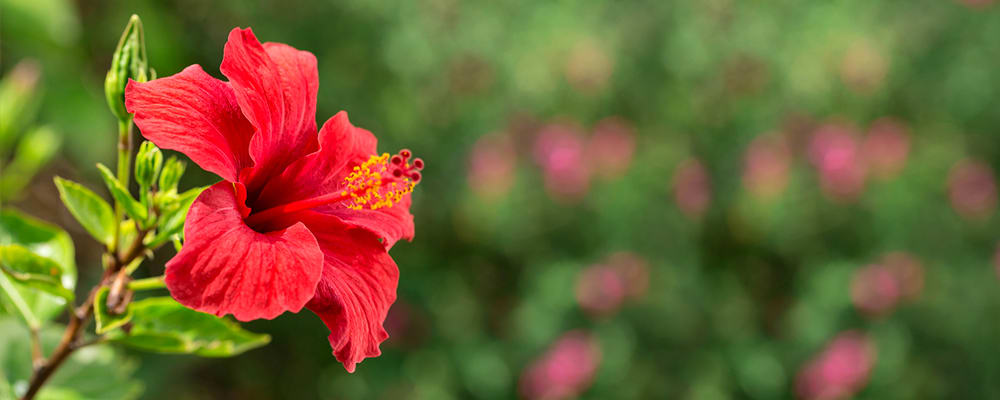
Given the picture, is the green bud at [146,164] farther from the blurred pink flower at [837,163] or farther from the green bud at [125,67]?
the blurred pink flower at [837,163]

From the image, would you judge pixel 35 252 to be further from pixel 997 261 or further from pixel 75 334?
pixel 997 261

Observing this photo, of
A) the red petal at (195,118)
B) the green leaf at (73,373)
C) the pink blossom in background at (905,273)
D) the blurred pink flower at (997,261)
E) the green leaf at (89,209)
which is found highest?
the red petal at (195,118)

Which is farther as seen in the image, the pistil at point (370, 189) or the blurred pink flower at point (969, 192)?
the blurred pink flower at point (969, 192)

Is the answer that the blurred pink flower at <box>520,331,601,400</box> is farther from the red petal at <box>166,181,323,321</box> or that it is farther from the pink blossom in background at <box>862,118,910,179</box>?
the red petal at <box>166,181,323,321</box>

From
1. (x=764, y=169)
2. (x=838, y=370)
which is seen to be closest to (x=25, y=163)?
(x=764, y=169)

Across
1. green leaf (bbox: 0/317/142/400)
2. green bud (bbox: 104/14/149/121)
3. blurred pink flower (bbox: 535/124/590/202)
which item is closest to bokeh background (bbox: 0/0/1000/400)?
blurred pink flower (bbox: 535/124/590/202)

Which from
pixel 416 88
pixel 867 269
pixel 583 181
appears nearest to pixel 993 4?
pixel 867 269

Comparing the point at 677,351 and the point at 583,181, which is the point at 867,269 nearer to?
the point at 677,351

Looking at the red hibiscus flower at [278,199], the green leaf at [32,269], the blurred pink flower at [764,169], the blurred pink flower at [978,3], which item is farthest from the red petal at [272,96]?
the blurred pink flower at [978,3]
